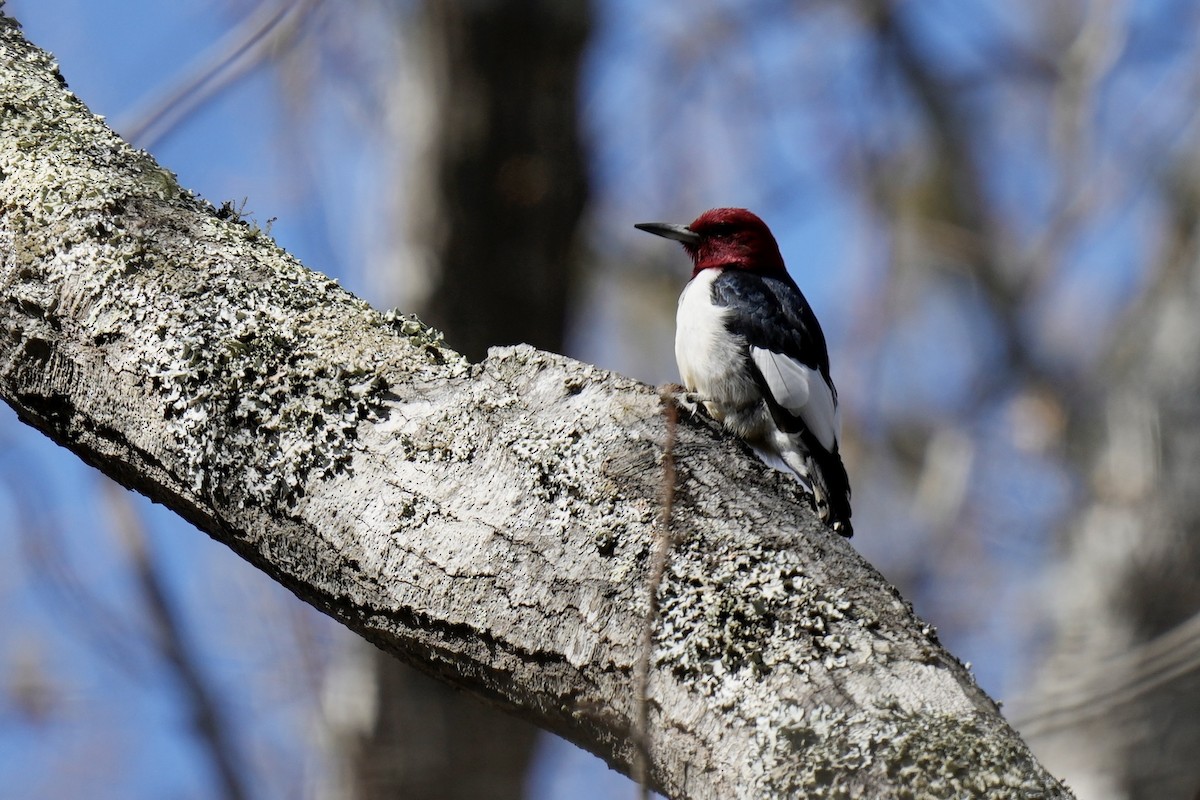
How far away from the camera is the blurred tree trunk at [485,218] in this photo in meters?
4.33

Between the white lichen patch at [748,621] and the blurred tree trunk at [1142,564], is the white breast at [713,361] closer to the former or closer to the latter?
the blurred tree trunk at [1142,564]

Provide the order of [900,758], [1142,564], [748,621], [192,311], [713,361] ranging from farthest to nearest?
Result: [1142,564] < [713,361] < [192,311] < [748,621] < [900,758]

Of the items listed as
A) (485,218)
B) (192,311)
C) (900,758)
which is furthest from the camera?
(485,218)

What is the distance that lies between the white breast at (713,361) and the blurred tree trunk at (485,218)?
3.76 feet

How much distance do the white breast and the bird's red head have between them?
1.85 feet

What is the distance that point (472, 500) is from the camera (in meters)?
1.44

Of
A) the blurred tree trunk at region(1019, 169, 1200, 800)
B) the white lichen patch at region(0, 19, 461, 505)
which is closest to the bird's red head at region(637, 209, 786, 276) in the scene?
→ the blurred tree trunk at region(1019, 169, 1200, 800)

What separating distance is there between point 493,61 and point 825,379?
183cm

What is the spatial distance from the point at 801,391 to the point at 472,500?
1988mm

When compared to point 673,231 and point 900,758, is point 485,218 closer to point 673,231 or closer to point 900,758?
point 673,231

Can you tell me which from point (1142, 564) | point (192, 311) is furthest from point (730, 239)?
point (192, 311)

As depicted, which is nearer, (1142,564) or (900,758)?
(900,758)

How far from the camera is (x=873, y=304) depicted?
7.56 metres

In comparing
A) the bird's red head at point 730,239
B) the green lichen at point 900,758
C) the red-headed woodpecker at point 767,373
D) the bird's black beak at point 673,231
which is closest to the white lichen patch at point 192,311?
the green lichen at point 900,758
